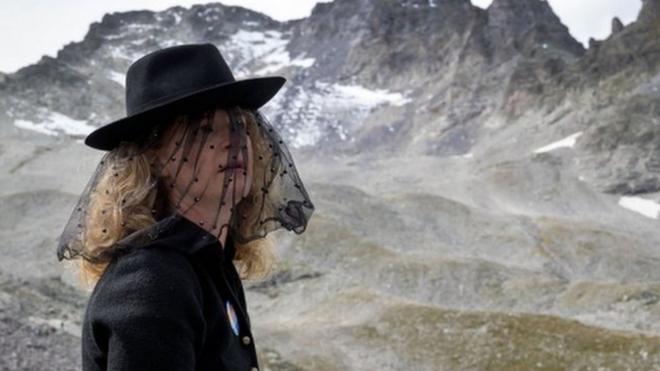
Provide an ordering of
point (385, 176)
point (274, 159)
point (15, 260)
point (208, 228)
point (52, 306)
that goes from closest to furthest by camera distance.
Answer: point (208, 228) → point (274, 159) → point (52, 306) → point (15, 260) → point (385, 176)

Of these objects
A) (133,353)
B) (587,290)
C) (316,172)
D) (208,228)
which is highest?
(208,228)

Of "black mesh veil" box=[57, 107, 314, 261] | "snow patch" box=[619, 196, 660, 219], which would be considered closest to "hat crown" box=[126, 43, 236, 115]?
"black mesh veil" box=[57, 107, 314, 261]

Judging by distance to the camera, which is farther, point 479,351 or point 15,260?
point 15,260

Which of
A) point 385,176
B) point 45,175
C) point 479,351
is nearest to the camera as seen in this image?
point 479,351

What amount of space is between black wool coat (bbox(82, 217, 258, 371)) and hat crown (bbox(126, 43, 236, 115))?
2.77ft

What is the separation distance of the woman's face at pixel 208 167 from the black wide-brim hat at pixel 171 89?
0.15 meters

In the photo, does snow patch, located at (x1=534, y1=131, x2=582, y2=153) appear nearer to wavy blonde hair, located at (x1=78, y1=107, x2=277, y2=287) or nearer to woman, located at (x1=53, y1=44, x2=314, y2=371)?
woman, located at (x1=53, y1=44, x2=314, y2=371)

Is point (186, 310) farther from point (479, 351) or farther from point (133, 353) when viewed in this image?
point (479, 351)

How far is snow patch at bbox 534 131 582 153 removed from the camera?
13990cm

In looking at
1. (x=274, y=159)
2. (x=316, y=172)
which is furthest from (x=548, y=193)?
(x=274, y=159)

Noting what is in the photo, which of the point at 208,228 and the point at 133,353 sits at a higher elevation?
the point at 208,228

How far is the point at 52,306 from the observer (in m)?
40.3

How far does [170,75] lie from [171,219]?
986mm

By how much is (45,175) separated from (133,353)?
115 m
